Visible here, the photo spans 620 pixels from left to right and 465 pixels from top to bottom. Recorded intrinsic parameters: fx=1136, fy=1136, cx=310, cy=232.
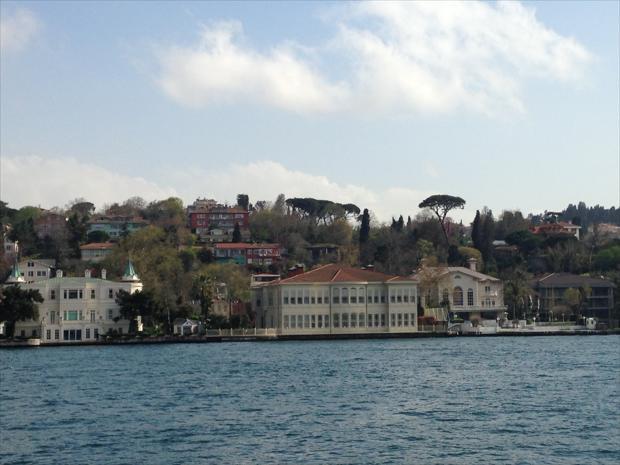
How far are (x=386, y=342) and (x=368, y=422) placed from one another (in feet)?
172

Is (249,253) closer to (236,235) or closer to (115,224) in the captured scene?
(236,235)

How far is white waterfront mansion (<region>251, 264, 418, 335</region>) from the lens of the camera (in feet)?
324

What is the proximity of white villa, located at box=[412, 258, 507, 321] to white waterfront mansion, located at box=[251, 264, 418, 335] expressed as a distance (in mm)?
13344

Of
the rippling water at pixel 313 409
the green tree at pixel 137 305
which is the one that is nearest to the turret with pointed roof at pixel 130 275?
the green tree at pixel 137 305

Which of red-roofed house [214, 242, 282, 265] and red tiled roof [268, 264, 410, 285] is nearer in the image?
red tiled roof [268, 264, 410, 285]

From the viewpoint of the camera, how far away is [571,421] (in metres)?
37.4

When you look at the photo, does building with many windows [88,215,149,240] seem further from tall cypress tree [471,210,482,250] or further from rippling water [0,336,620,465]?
rippling water [0,336,620,465]

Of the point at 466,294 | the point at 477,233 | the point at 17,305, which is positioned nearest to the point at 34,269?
the point at 17,305

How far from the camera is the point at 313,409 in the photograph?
41094mm

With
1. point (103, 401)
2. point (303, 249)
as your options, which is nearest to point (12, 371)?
point (103, 401)

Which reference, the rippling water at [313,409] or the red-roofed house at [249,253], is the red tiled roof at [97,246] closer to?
the red-roofed house at [249,253]

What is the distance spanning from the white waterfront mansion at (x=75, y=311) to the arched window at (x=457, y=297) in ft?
119

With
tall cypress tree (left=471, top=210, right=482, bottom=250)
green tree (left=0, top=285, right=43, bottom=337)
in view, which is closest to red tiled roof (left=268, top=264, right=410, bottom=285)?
green tree (left=0, top=285, right=43, bottom=337)

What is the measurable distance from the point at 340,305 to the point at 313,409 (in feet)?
192
